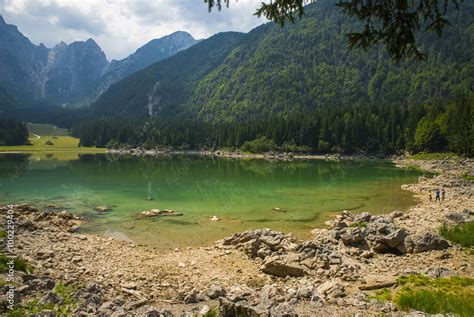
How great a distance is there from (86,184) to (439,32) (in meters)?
62.2

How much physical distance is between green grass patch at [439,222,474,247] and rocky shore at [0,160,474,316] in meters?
1.26

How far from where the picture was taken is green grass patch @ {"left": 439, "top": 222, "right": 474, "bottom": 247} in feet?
65.9

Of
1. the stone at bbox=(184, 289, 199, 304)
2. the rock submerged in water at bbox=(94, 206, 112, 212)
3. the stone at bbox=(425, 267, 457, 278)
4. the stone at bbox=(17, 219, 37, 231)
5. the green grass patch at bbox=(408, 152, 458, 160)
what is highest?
the green grass patch at bbox=(408, 152, 458, 160)

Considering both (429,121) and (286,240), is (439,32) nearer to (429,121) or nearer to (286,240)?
(286,240)

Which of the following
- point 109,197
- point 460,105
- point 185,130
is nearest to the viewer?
point 109,197

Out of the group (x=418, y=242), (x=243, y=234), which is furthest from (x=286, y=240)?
(x=418, y=242)

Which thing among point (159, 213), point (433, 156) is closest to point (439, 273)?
point (159, 213)

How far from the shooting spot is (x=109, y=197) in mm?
47969

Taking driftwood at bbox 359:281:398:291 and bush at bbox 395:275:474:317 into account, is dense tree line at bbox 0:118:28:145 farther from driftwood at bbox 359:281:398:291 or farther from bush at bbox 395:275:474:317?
bush at bbox 395:275:474:317

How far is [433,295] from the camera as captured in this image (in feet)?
39.3

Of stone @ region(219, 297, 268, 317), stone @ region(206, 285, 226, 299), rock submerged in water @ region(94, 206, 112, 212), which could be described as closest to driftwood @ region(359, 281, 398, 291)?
stone @ region(219, 297, 268, 317)

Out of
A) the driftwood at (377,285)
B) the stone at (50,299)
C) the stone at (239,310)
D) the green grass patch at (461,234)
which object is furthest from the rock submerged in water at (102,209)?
the green grass patch at (461,234)

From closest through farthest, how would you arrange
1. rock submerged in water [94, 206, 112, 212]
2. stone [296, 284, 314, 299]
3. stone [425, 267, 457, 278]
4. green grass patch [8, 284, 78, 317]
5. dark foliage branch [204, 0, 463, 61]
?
dark foliage branch [204, 0, 463, 61], green grass patch [8, 284, 78, 317], stone [296, 284, 314, 299], stone [425, 267, 457, 278], rock submerged in water [94, 206, 112, 212]

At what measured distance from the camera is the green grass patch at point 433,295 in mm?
10745
